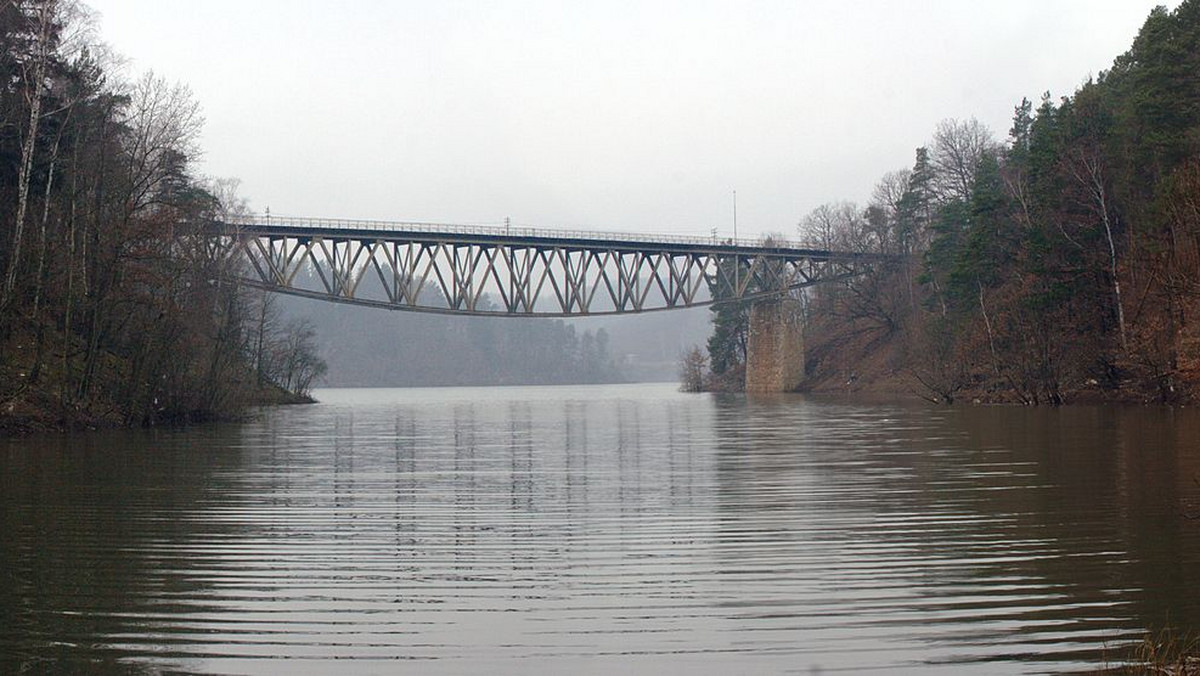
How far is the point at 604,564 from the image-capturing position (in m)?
12.4

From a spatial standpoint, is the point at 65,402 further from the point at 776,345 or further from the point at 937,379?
the point at 776,345

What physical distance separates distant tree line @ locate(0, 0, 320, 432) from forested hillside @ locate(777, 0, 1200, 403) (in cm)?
3351

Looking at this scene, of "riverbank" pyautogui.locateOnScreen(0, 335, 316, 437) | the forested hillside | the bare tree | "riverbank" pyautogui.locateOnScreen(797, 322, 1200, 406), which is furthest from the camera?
the bare tree

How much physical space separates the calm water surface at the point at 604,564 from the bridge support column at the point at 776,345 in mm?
83395

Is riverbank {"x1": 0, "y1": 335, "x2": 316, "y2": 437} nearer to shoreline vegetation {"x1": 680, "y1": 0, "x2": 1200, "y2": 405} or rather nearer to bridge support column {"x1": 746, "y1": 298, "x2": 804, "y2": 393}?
shoreline vegetation {"x1": 680, "y1": 0, "x2": 1200, "y2": 405}

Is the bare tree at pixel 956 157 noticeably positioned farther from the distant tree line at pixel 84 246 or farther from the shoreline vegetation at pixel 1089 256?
the distant tree line at pixel 84 246

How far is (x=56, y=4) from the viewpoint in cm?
3750

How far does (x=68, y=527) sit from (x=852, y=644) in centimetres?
1069

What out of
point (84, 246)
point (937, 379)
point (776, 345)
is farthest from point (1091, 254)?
point (776, 345)

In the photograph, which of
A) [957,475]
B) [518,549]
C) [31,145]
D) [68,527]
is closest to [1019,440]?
A: [957,475]

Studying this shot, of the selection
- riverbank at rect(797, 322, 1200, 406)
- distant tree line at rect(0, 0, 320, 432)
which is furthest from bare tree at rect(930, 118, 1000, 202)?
distant tree line at rect(0, 0, 320, 432)

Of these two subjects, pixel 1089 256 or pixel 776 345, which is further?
pixel 776 345

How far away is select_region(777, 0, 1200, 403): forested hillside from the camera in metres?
45.8

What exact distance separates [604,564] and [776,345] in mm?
98877
